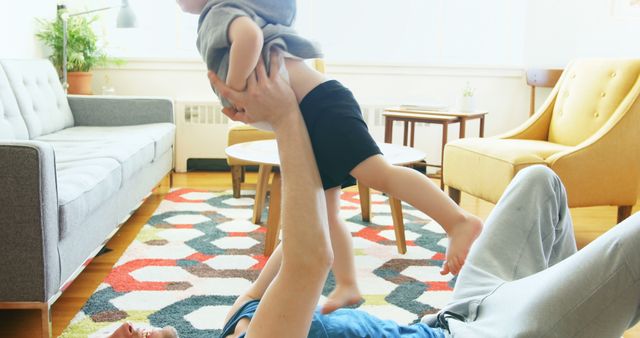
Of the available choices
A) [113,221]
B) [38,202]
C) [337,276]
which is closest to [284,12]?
[337,276]

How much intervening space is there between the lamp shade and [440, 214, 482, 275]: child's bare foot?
3.56 meters

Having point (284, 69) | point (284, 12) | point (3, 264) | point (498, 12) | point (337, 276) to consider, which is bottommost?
point (3, 264)

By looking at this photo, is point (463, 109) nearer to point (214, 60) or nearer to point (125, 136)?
point (125, 136)

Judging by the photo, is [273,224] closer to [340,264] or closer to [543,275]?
[340,264]

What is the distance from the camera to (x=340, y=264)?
143cm

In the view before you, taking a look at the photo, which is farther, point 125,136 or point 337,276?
point 125,136

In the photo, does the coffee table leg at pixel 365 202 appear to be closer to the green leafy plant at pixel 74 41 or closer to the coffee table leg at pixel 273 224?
the coffee table leg at pixel 273 224

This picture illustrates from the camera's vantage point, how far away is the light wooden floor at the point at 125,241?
6.82ft

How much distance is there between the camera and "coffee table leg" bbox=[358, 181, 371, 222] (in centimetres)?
346

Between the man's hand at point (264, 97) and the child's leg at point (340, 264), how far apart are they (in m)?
0.24

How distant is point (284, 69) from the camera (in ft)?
4.28

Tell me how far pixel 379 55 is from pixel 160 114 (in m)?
1.86

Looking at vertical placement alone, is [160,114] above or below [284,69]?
below

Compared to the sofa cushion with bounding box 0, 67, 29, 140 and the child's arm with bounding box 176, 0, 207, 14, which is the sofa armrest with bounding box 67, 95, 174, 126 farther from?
the child's arm with bounding box 176, 0, 207, 14
